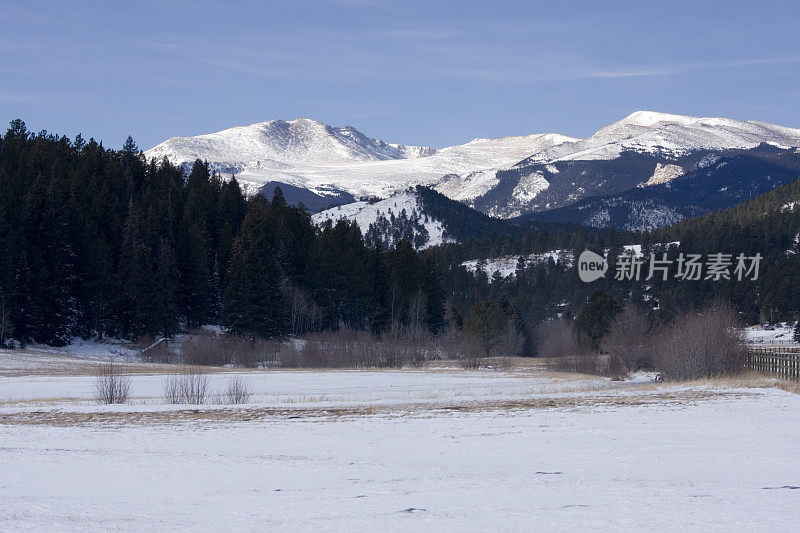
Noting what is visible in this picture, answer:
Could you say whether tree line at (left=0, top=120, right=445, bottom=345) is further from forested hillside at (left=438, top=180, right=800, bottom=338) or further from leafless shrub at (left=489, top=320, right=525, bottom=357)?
forested hillside at (left=438, top=180, right=800, bottom=338)

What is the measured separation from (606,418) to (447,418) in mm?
4757

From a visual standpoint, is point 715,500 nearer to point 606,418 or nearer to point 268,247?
point 606,418

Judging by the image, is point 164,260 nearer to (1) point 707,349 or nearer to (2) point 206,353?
(2) point 206,353

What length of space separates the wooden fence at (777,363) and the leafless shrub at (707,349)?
0.68 meters

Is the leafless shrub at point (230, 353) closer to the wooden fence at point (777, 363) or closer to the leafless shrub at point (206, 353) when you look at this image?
the leafless shrub at point (206, 353)

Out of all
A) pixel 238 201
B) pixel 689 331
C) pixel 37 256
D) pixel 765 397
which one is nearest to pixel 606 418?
pixel 765 397

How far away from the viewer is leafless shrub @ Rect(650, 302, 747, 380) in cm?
4159

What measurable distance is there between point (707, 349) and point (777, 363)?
329cm

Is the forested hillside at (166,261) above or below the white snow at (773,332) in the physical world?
above

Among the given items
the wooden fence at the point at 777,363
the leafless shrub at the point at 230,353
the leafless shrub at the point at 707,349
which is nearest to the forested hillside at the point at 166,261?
the leafless shrub at the point at 230,353

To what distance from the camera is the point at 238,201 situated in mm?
103250

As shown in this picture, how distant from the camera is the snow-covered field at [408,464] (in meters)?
11.5

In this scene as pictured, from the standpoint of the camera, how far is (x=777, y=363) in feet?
132

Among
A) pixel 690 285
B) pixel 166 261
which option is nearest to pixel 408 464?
pixel 166 261
